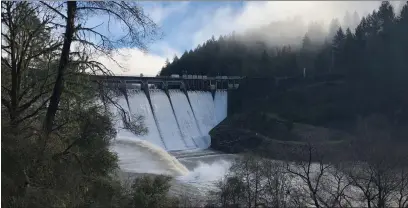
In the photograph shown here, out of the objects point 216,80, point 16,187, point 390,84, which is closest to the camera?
point 16,187

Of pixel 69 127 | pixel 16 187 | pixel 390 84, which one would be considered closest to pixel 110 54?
pixel 69 127

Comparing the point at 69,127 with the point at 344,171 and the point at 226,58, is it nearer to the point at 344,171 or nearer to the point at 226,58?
the point at 344,171

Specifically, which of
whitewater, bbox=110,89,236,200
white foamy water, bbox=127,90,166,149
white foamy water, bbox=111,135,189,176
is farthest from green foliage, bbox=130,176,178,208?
white foamy water, bbox=127,90,166,149

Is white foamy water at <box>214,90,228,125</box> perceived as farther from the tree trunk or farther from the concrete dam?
the tree trunk

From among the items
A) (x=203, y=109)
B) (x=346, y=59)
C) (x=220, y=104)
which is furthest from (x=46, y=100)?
(x=220, y=104)

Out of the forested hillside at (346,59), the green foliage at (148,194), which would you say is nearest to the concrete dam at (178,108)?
the forested hillside at (346,59)

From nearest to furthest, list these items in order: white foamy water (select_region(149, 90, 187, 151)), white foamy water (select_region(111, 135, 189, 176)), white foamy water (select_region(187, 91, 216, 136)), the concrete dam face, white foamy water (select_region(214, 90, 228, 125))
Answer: white foamy water (select_region(111, 135, 189, 176)) → the concrete dam face → white foamy water (select_region(149, 90, 187, 151)) → white foamy water (select_region(187, 91, 216, 136)) → white foamy water (select_region(214, 90, 228, 125))

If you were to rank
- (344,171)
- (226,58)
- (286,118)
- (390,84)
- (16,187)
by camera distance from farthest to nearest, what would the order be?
(226,58), (286,118), (390,84), (344,171), (16,187)

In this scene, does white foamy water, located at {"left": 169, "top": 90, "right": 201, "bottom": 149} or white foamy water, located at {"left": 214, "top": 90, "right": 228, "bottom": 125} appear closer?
white foamy water, located at {"left": 169, "top": 90, "right": 201, "bottom": 149}
